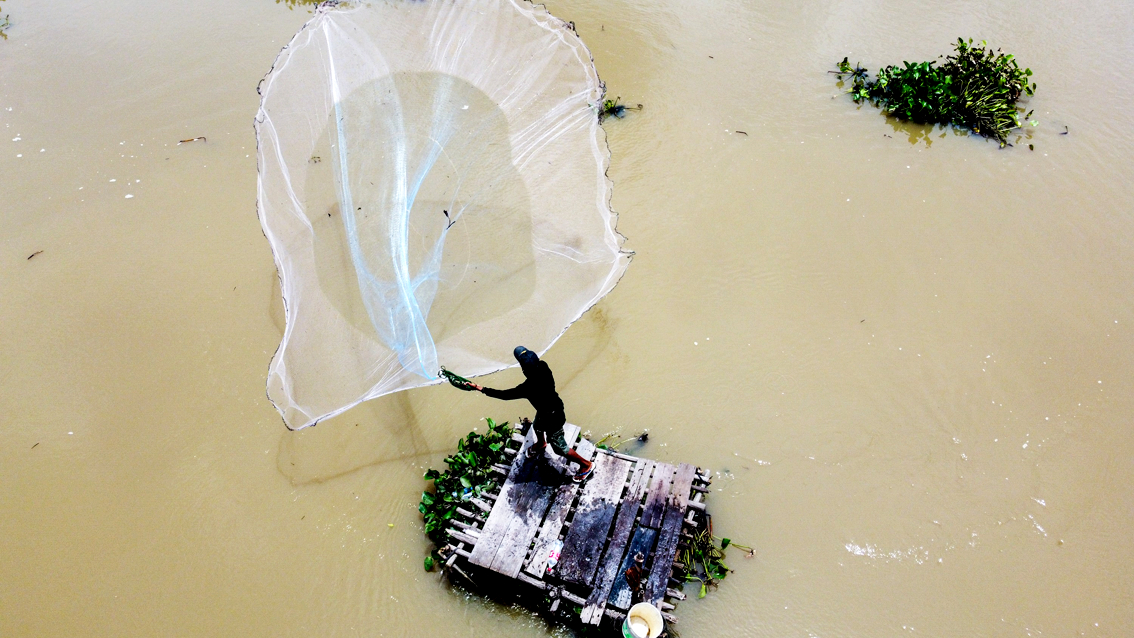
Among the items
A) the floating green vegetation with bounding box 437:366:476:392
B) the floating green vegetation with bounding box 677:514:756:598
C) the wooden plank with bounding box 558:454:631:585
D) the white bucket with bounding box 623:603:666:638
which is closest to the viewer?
the white bucket with bounding box 623:603:666:638

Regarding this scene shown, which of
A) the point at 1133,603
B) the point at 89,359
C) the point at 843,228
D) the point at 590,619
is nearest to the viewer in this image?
the point at 590,619

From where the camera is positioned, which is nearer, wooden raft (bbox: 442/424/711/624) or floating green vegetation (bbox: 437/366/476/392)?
floating green vegetation (bbox: 437/366/476/392)

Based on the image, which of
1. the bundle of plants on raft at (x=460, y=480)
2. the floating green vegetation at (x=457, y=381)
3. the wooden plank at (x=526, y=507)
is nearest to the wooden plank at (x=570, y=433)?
the wooden plank at (x=526, y=507)

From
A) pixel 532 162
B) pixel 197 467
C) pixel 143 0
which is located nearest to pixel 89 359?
pixel 197 467

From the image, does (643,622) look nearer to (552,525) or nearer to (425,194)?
(552,525)

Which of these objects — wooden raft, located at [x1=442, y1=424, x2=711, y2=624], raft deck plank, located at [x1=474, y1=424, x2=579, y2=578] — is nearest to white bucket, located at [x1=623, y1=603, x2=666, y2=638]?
wooden raft, located at [x1=442, y1=424, x2=711, y2=624]

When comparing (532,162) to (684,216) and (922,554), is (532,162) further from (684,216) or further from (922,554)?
(922,554)

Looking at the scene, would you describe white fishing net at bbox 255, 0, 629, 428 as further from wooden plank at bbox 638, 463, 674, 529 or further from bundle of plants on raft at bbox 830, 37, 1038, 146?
bundle of plants on raft at bbox 830, 37, 1038, 146
